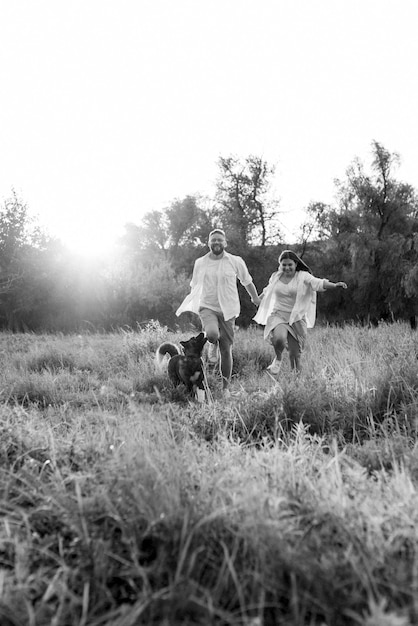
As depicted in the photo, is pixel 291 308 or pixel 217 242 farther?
pixel 291 308

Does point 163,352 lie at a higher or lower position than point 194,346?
lower

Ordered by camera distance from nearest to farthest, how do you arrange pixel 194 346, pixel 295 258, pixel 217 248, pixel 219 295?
1. pixel 194 346
2. pixel 219 295
3. pixel 217 248
4. pixel 295 258

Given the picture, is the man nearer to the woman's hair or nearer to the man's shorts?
the man's shorts

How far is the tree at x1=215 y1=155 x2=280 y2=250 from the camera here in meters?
34.6

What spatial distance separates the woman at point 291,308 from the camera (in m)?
7.75

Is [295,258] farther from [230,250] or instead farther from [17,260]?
[230,250]

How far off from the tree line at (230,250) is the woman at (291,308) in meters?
5.89

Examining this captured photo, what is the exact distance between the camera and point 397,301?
93.5ft

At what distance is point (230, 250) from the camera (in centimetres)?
3216

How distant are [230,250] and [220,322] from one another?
25.0 meters

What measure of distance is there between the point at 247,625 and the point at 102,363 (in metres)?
7.63

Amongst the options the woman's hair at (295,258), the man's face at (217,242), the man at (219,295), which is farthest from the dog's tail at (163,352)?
the woman's hair at (295,258)

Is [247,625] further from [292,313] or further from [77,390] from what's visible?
[292,313]

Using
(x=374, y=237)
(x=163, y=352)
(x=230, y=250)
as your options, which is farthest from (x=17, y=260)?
(x=374, y=237)
